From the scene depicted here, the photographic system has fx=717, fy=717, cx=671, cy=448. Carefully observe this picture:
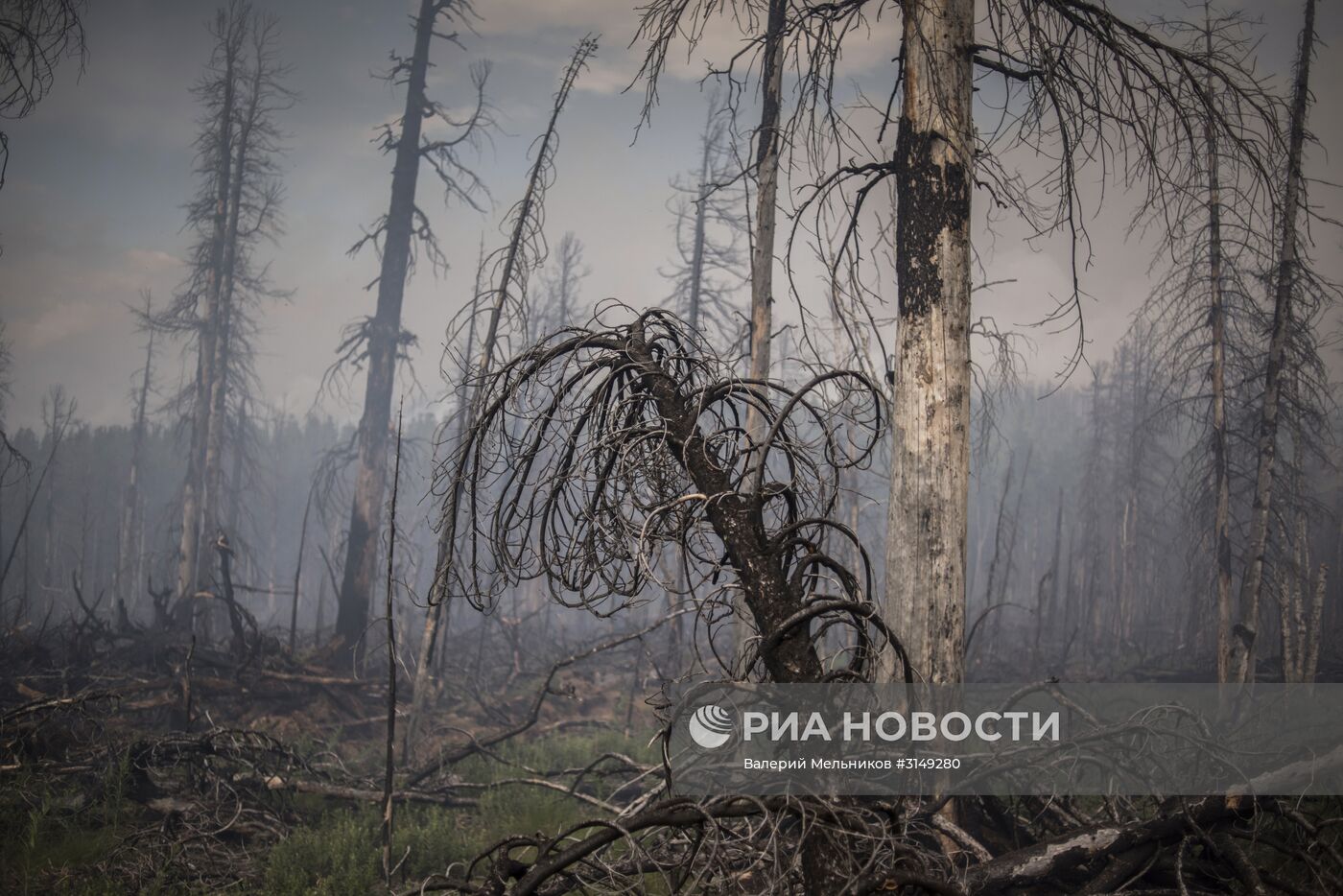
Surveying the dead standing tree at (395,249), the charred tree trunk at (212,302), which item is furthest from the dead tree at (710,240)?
the charred tree trunk at (212,302)

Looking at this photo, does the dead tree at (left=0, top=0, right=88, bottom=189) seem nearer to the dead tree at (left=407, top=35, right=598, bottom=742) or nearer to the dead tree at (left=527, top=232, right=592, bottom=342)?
the dead tree at (left=407, top=35, right=598, bottom=742)

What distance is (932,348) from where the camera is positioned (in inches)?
162

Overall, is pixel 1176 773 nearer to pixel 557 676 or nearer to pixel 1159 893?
pixel 1159 893

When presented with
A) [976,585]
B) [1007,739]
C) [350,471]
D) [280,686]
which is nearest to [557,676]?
[280,686]

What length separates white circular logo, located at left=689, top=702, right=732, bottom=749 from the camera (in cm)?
340

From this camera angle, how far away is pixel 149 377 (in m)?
30.0

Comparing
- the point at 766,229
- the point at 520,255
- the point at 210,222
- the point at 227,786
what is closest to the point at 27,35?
the point at 520,255

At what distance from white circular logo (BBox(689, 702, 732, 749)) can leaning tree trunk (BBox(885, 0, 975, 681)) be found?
1152 mm

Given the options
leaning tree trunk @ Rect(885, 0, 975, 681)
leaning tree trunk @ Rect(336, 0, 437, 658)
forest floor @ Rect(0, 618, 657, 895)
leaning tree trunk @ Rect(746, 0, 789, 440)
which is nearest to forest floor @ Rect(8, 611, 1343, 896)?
forest floor @ Rect(0, 618, 657, 895)

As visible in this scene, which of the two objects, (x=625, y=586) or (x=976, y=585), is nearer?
(x=625, y=586)

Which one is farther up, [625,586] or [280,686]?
[625,586]

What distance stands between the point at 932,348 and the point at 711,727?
241 cm

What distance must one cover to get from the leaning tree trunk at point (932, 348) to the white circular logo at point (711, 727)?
3.78ft

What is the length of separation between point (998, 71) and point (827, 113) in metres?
1.04
